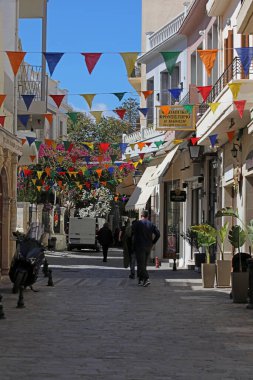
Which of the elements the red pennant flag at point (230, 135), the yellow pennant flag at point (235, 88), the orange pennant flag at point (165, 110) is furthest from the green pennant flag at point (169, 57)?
the orange pennant flag at point (165, 110)

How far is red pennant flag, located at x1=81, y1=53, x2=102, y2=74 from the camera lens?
55.7 feet

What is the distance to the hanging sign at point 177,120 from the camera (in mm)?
27781

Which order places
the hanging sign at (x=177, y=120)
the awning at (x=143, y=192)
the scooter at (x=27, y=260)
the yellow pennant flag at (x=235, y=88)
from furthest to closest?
the awning at (x=143, y=192) → the hanging sign at (x=177, y=120) → the yellow pennant flag at (x=235, y=88) → the scooter at (x=27, y=260)

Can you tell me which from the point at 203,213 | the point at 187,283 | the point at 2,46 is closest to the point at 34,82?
the point at 2,46

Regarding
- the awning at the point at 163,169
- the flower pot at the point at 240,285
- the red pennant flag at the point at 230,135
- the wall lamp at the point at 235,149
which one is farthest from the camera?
the awning at the point at 163,169

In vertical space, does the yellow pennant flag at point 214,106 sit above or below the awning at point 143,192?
above

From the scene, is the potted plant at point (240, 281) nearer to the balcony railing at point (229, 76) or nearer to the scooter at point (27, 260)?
the scooter at point (27, 260)

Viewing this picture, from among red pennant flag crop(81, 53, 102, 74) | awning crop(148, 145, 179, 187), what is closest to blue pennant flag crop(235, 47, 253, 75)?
red pennant flag crop(81, 53, 102, 74)

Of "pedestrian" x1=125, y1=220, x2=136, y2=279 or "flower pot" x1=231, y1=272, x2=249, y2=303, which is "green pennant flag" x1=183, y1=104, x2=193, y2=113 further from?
"flower pot" x1=231, y1=272, x2=249, y2=303

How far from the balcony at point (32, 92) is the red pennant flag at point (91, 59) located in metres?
9.74

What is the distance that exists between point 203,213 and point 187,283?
307 inches

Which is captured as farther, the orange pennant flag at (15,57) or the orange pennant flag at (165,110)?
the orange pennant flag at (165,110)

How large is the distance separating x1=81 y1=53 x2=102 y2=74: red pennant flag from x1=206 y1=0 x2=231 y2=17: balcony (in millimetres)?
7698

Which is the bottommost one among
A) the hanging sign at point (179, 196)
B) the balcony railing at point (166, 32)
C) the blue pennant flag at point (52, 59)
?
the hanging sign at point (179, 196)
